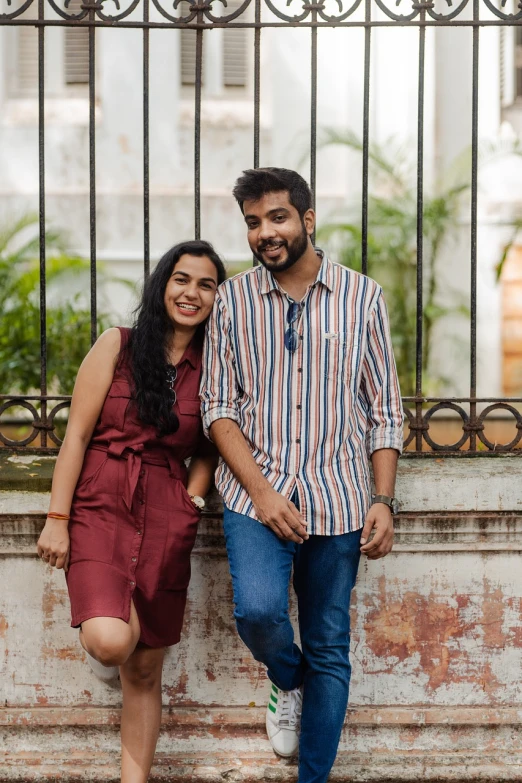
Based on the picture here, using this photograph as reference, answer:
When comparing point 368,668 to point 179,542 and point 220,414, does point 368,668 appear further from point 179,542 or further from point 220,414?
point 220,414

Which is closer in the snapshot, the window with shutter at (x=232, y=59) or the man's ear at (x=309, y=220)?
the man's ear at (x=309, y=220)

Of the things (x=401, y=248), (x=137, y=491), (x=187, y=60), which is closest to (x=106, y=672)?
(x=137, y=491)

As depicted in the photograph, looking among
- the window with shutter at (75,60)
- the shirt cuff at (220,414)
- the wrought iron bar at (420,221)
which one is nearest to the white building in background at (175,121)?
the window with shutter at (75,60)

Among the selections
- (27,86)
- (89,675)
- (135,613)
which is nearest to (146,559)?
(135,613)

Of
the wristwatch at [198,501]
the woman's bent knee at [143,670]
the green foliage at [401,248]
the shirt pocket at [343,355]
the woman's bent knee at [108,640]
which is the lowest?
the woman's bent knee at [143,670]

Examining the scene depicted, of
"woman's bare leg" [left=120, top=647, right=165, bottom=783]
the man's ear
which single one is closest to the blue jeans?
"woman's bare leg" [left=120, top=647, right=165, bottom=783]

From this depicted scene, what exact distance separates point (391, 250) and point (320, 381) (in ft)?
20.0

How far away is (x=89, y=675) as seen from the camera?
10.8 feet

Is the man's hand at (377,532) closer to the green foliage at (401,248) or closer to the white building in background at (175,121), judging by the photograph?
the green foliage at (401,248)

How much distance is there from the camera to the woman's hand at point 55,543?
275 centimetres

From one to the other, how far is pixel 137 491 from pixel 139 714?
0.75m

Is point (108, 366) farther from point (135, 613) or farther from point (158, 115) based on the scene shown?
point (158, 115)

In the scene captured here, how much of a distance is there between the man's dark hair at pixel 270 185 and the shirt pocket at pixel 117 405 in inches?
28.5

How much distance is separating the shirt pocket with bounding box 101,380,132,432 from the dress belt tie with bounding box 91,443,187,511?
0.07 metres
